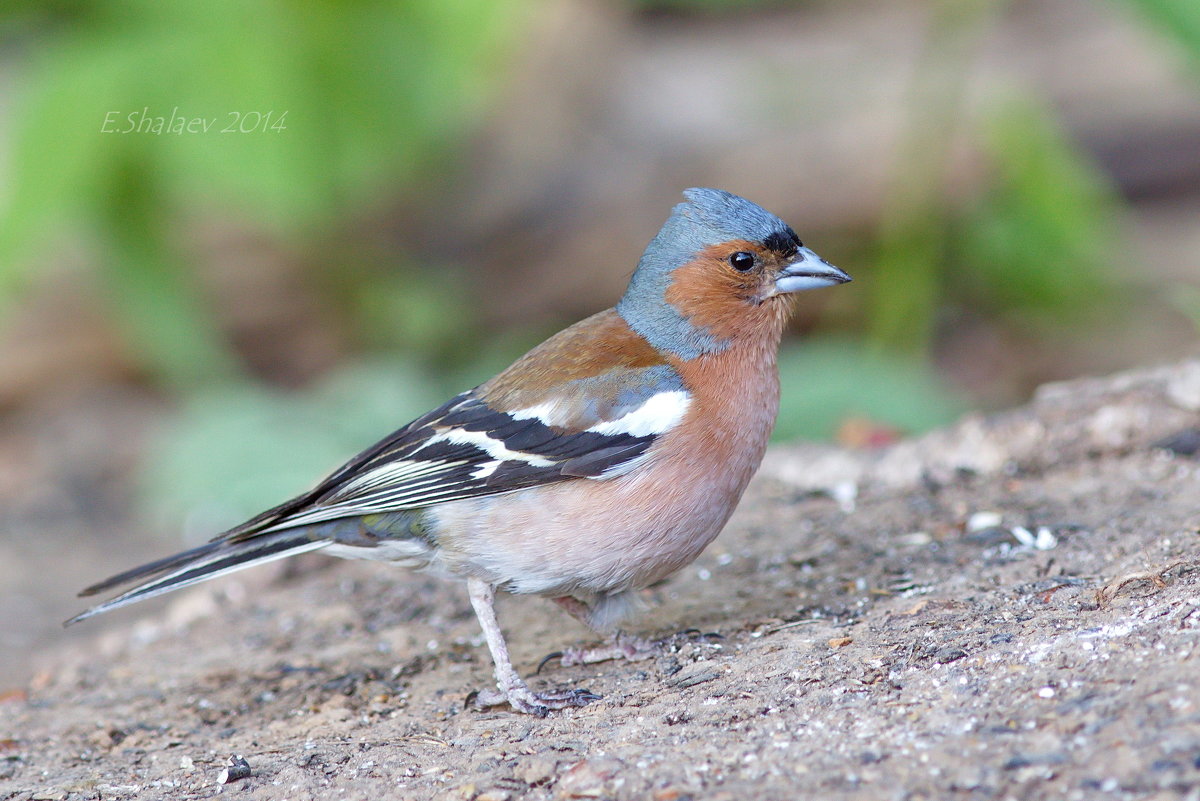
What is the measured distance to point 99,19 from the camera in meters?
6.68

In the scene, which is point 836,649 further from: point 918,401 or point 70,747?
point 918,401

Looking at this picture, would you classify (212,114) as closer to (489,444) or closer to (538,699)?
(489,444)

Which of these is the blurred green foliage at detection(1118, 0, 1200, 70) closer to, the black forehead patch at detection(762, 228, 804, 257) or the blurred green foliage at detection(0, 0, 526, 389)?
the black forehead patch at detection(762, 228, 804, 257)

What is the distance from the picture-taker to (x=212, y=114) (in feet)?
19.7

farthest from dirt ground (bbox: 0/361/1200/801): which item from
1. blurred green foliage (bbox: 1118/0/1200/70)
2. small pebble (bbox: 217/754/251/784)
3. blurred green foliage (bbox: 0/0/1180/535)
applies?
blurred green foliage (bbox: 1118/0/1200/70)

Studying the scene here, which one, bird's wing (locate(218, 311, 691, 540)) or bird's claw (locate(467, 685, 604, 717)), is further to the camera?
bird's wing (locate(218, 311, 691, 540))

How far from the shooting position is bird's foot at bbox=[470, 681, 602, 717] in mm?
3592

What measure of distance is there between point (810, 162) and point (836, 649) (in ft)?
17.5

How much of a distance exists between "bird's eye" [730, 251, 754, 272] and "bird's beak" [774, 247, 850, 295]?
104 millimetres

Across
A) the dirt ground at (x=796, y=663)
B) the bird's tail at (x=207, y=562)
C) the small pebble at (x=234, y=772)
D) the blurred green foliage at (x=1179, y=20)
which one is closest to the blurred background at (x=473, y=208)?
the blurred green foliage at (x=1179, y=20)

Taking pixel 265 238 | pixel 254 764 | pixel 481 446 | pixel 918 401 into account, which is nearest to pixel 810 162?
pixel 918 401

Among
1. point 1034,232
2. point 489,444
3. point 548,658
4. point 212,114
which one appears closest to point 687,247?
point 489,444

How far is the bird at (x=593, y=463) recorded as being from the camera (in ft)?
12.2

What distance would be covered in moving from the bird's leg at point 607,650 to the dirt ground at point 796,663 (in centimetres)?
6
